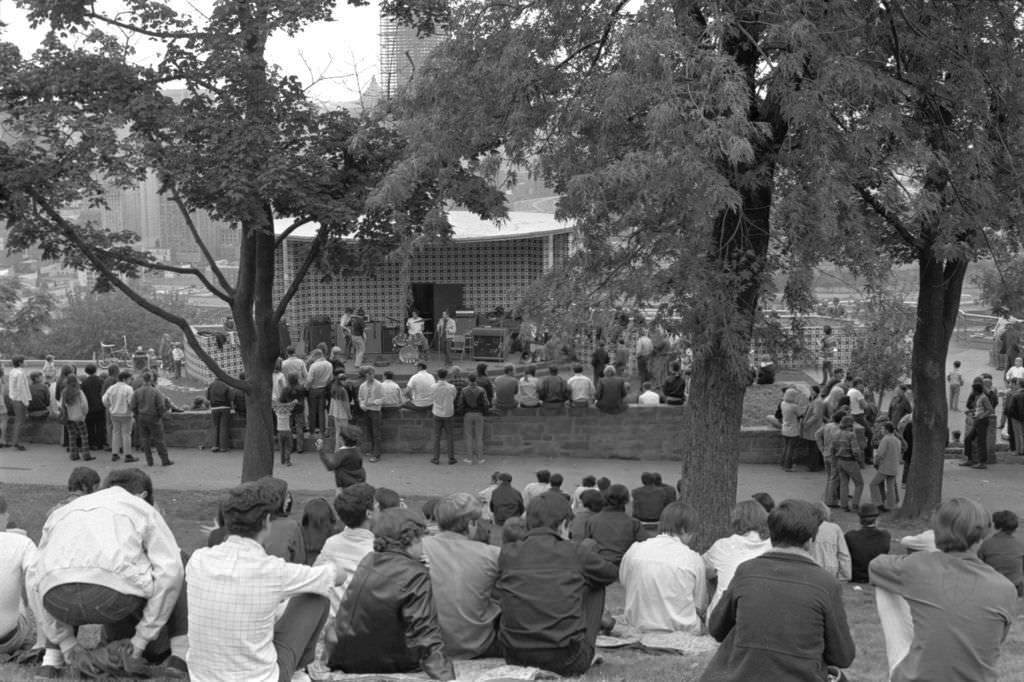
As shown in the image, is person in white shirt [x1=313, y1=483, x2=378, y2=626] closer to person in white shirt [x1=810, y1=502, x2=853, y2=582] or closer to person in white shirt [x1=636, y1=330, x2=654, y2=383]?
person in white shirt [x1=810, y1=502, x2=853, y2=582]

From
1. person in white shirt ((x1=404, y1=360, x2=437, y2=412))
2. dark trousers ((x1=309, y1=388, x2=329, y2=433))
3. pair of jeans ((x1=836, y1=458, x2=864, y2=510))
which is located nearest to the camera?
pair of jeans ((x1=836, y1=458, x2=864, y2=510))

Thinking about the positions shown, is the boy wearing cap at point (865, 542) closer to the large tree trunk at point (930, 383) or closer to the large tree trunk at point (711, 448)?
the large tree trunk at point (711, 448)

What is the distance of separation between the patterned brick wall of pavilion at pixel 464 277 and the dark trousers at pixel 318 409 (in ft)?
37.3

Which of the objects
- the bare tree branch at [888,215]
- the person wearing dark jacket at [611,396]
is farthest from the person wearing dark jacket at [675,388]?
the bare tree branch at [888,215]

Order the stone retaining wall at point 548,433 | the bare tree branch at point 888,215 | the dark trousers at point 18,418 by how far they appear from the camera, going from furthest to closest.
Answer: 1. the stone retaining wall at point 548,433
2. the dark trousers at point 18,418
3. the bare tree branch at point 888,215

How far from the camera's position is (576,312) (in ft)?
37.0

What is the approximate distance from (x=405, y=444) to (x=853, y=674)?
13.3m

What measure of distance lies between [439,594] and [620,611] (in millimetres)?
2900

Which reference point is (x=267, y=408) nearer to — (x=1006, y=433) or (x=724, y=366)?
(x=724, y=366)

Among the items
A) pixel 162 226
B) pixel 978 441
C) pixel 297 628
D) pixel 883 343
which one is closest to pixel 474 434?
pixel 883 343

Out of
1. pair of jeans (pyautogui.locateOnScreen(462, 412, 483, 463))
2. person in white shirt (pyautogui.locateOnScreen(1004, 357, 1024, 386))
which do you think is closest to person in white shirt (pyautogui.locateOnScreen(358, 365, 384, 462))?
pair of jeans (pyautogui.locateOnScreen(462, 412, 483, 463))

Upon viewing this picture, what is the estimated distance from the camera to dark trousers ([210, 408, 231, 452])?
20.0 metres

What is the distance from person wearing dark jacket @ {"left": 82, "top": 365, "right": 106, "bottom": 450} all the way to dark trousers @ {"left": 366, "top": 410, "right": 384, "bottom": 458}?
4.14 meters

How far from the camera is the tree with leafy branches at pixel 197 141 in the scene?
1357 centimetres
